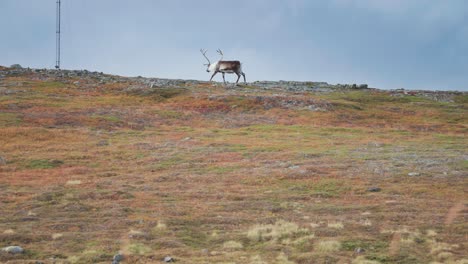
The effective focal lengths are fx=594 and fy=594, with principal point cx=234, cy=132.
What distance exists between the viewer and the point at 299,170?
97.8 feet

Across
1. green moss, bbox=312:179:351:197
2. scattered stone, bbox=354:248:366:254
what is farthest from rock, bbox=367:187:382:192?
scattered stone, bbox=354:248:366:254

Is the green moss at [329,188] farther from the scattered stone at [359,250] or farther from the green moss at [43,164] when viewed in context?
the green moss at [43,164]

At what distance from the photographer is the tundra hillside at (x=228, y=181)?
17.7m

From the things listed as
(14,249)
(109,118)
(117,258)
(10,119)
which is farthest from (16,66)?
(117,258)

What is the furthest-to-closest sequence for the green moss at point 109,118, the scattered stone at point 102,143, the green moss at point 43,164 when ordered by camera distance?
the green moss at point 109,118
the scattered stone at point 102,143
the green moss at point 43,164

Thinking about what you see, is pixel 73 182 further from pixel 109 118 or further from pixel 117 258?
pixel 109 118

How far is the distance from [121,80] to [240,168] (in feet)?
150

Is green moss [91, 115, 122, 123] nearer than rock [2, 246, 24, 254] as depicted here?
No

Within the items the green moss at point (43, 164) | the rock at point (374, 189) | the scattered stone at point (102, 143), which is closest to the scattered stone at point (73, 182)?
the green moss at point (43, 164)

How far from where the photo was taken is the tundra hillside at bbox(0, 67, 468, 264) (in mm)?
17734

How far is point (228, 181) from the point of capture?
28000 millimetres

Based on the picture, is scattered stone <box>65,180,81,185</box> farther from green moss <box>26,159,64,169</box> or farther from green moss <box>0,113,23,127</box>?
green moss <box>0,113,23,127</box>

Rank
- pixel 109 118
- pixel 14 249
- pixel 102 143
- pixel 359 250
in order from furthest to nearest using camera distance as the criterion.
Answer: pixel 109 118, pixel 102 143, pixel 359 250, pixel 14 249

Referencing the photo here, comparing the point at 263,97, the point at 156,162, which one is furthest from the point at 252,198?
the point at 263,97
